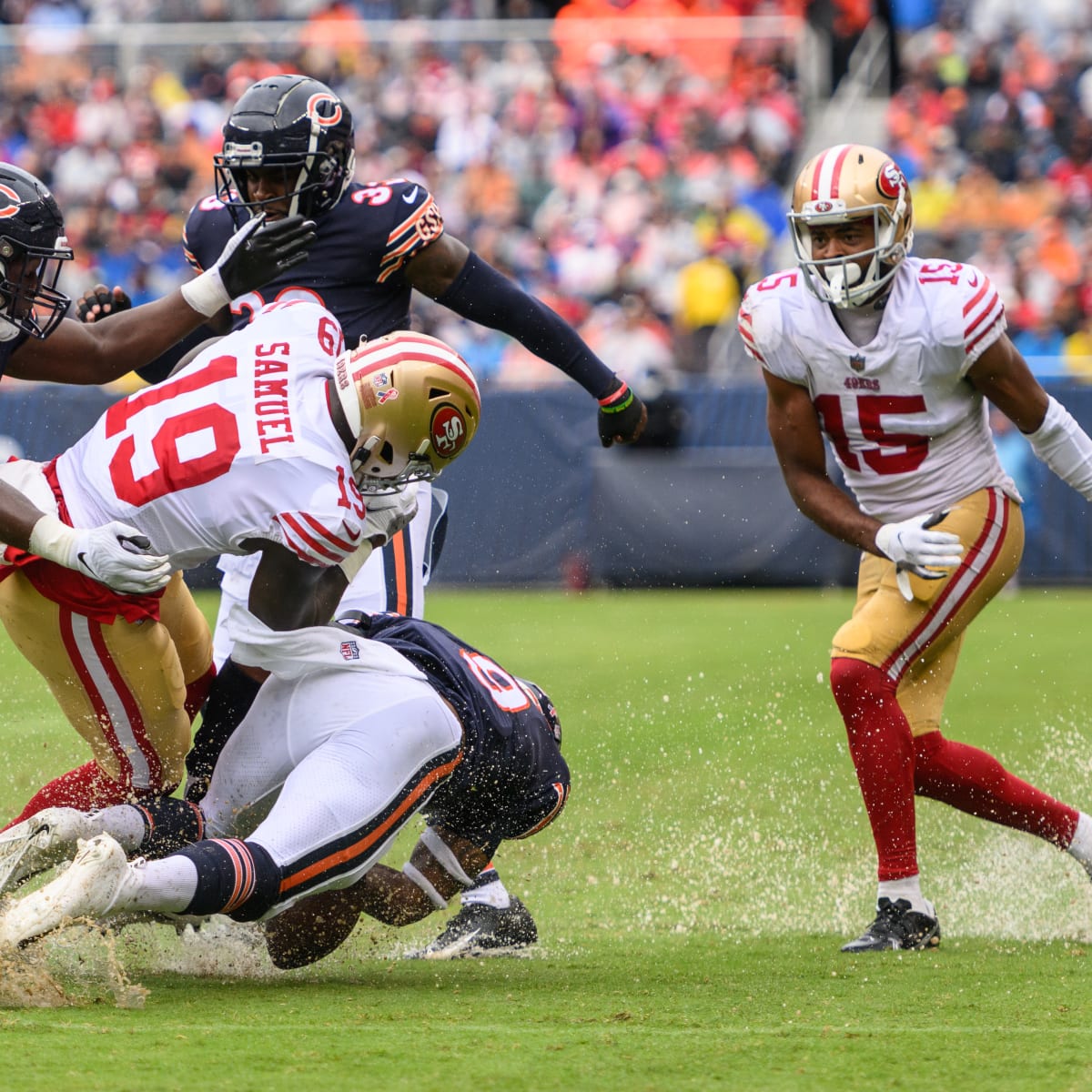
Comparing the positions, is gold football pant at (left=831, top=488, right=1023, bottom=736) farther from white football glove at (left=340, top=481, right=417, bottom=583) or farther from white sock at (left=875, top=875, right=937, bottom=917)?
white football glove at (left=340, top=481, right=417, bottom=583)

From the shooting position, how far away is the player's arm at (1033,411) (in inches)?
176

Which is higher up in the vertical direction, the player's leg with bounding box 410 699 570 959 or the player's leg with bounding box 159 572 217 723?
the player's leg with bounding box 159 572 217 723

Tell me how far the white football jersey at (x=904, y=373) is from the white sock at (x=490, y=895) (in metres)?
1.41

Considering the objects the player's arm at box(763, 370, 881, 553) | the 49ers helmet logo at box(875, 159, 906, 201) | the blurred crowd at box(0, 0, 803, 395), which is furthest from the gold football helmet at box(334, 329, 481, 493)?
the blurred crowd at box(0, 0, 803, 395)

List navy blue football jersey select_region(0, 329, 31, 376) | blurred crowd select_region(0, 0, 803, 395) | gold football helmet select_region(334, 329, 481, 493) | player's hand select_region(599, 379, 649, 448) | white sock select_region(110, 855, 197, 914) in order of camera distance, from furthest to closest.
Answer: blurred crowd select_region(0, 0, 803, 395)
player's hand select_region(599, 379, 649, 448)
navy blue football jersey select_region(0, 329, 31, 376)
gold football helmet select_region(334, 329, 481, 493)
white sock select_region(110, 855, 197, 914)

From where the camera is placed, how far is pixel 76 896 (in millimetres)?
3230

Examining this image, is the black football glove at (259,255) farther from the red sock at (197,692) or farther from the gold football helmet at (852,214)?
the gold football helmet at (852,214)

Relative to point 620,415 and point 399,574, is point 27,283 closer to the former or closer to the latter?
point 399,574

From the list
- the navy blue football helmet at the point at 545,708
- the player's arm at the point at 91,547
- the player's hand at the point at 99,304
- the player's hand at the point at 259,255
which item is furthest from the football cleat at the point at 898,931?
the player's hand at the point at 99,304

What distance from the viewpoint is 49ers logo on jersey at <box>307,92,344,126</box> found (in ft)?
15.5

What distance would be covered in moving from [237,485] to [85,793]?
0.99 meters

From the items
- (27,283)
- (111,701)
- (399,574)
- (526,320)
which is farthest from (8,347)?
(526,320)

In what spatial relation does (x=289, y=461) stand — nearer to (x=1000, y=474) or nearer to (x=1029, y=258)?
(x=1000, y=474)

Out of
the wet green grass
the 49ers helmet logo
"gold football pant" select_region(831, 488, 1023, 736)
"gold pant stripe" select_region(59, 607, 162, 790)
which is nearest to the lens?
the wet green grass
